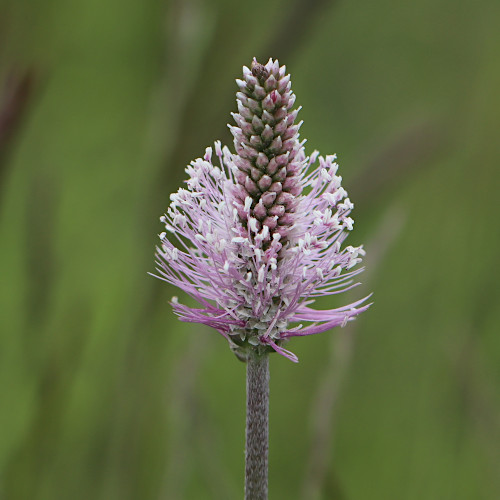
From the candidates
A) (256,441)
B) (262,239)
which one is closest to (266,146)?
(262,239)

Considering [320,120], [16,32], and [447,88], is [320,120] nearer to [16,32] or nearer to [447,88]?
[447,88]

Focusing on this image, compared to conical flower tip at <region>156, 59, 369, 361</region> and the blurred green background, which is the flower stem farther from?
the blurred green background

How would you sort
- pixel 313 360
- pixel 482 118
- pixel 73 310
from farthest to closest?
pixel 313 360
pixel 482 118
pixel 73 310

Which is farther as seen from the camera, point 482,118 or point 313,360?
point 313,360

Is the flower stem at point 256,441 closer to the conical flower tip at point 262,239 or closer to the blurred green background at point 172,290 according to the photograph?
the conical flower tip at point 262,239

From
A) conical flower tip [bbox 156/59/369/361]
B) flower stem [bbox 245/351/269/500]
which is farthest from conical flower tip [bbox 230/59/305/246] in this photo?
flower stem [bbox 245/351/269/500]

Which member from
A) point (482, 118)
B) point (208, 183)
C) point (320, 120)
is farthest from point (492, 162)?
point (320, 120)

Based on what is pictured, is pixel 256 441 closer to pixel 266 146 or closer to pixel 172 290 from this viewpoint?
pixel 266 146
